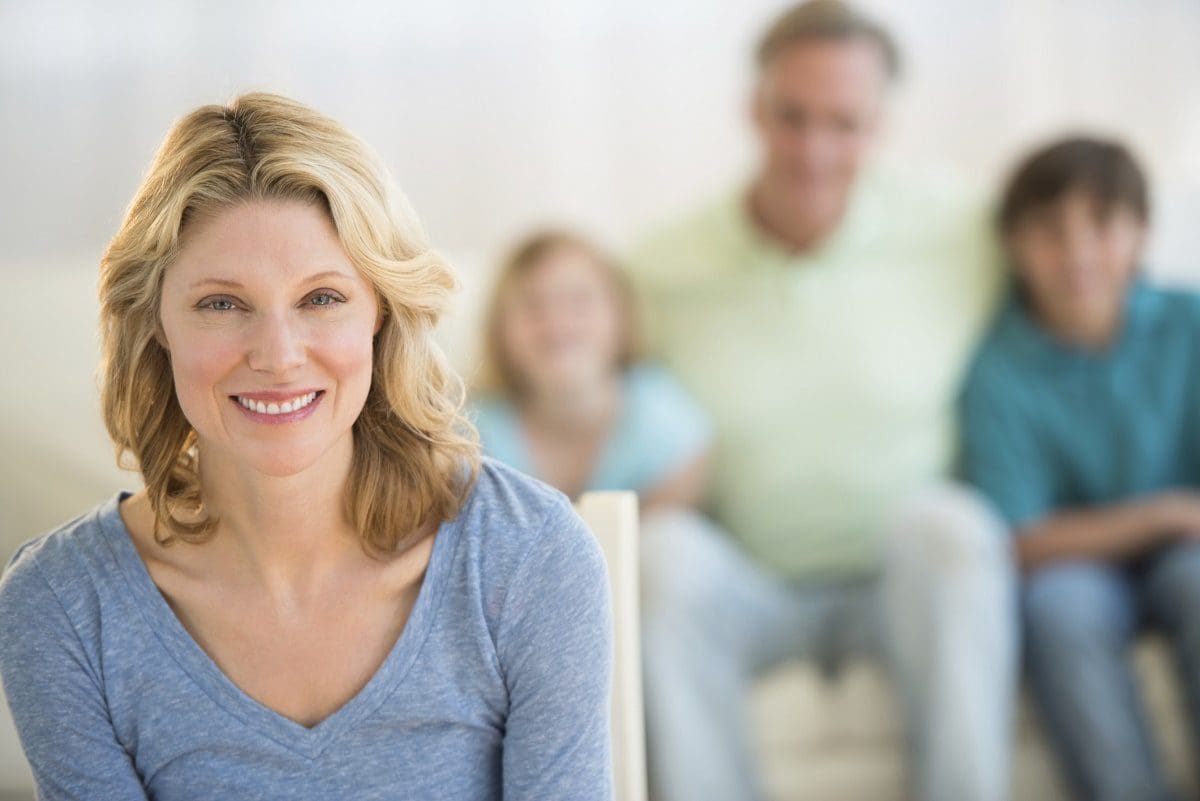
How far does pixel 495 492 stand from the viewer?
3.21 feet

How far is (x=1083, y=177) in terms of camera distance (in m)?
2.05

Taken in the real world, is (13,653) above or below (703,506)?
above

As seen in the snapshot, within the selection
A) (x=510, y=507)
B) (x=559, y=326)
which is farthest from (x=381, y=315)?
(x=559, y=326)

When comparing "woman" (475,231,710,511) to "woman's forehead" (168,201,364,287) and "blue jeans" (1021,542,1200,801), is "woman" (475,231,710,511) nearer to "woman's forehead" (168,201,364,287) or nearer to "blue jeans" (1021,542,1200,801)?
"blue jeans" (1021,542,1200,801)

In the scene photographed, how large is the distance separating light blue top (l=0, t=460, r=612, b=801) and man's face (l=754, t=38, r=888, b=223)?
1.31m

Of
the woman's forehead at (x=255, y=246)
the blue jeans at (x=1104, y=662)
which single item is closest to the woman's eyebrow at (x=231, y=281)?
the woman's forehead at (x=255, y=246)

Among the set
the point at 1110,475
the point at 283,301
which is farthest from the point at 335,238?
the point at 1110,475

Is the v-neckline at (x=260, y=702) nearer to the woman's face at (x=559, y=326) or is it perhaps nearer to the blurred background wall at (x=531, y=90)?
the woman's face at (x=559, y=326)

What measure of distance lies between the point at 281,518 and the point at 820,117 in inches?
54.1

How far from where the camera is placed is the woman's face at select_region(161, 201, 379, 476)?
2.82 ft

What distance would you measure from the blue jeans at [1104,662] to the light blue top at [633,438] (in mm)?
545

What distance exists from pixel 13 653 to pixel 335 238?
1.16 ft

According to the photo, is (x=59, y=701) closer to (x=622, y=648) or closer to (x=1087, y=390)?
(x=622, y=648)

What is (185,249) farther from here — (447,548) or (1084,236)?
(1084,236)
